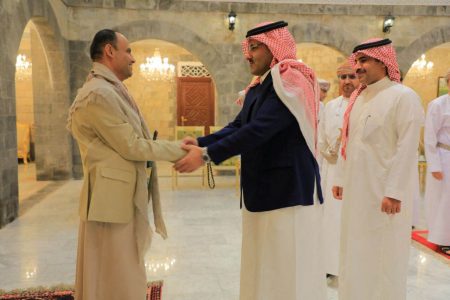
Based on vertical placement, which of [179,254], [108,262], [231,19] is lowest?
[179,254]

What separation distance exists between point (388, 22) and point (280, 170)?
733cm

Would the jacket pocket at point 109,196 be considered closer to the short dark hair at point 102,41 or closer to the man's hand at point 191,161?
the man's hand at point 191,161

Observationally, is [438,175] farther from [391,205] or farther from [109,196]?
[109,196]

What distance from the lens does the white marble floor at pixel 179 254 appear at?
2.93 m

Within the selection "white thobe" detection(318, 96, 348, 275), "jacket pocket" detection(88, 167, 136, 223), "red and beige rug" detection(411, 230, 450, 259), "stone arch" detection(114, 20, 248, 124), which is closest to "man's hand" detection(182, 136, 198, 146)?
"jacket pocket" detection(88, 167, 136, 223)

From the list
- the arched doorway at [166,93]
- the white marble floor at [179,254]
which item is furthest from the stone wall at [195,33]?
the arched doorway at [166,93]

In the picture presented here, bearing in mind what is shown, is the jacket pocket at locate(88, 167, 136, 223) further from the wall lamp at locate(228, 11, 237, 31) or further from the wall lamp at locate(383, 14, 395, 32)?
the wall lamp at locate(383, 14, 395, 32)

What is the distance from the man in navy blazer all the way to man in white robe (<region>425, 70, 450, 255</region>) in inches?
85.9

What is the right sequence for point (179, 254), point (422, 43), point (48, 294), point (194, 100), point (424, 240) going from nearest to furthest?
point (48, 294), point (179, 254), point (424, 240), point (422, 43), point (194, 100)

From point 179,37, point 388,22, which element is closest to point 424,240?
point 388,22

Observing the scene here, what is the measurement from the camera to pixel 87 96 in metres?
1.82

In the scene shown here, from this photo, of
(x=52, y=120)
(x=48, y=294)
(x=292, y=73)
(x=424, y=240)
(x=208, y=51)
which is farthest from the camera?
(x=208, y=51)

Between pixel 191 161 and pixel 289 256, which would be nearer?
pixel 289 256

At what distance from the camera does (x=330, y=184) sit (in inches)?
122
